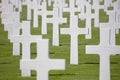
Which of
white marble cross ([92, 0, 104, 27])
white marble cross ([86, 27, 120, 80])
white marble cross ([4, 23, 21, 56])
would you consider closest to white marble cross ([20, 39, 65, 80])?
white marble cross ([86, 27, 120, 80])

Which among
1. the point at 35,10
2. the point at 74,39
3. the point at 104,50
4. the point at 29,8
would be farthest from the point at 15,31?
the point at 104,50

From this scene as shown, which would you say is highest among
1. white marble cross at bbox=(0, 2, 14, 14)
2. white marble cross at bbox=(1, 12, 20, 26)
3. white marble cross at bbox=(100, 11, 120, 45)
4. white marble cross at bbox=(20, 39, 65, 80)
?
white marble cross at bbox=(0, 2, 14, 14)

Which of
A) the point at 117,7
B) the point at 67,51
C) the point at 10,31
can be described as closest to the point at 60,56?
Answer: the point at 67,51

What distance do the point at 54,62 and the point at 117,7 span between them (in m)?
1.27

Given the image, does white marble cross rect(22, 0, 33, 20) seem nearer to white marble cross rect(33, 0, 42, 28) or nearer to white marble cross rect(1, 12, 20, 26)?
white marble cross rect(33, 0, 42, 28)

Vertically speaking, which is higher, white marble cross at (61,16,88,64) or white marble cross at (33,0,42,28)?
white marble cross at (33,0,42,28)

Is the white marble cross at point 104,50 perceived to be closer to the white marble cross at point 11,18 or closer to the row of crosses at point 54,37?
the row of crosses at point 54,37

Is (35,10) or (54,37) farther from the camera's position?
(35,10)

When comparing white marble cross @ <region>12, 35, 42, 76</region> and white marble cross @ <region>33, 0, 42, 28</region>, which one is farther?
white marble cross @ <region>33, 0, 42, 28</region>

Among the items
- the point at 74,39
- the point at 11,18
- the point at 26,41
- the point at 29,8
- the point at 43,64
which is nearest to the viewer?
the point at 43,64

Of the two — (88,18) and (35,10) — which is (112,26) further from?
(35,10)

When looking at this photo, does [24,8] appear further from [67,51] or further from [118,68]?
[118,68]

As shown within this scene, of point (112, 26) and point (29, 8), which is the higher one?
point (29, 8)

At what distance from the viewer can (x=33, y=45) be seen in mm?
1571
